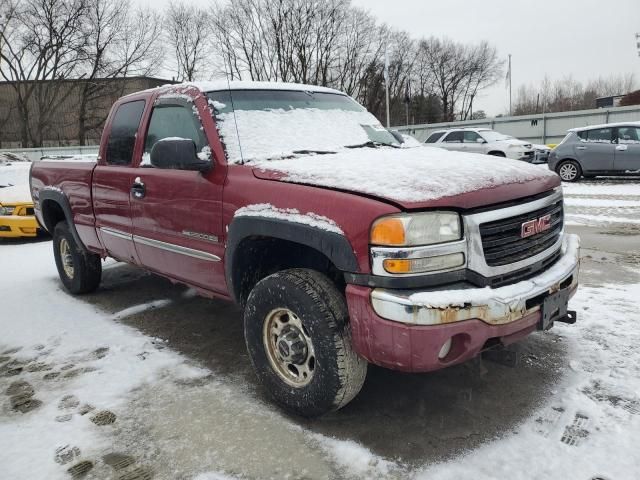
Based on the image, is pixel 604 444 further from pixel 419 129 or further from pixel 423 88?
pixel 423 88

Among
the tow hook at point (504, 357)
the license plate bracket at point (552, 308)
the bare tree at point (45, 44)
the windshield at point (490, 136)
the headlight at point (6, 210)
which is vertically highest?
the bare tree at point (45, 44)

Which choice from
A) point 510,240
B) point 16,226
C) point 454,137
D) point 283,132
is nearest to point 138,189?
point 283,132

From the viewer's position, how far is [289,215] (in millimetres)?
2578

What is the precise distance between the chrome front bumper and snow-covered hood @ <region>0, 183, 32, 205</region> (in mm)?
8554

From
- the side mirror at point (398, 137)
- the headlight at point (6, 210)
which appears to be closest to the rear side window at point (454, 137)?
the headlight at point (6, 210)

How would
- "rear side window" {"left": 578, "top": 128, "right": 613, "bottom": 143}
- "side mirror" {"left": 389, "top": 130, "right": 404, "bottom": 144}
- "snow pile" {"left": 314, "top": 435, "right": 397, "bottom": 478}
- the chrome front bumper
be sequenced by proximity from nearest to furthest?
the chrome front bumper
"snow pile" {"left": 314, "top": 435, "right": 397, "bottom": 478}
"side mirror" {"left": 389, "top": 130, "right": 404, "bottom": 144}
"rear side window" {"left": 578, "top": 128, "right": 613, "bottom": 143}

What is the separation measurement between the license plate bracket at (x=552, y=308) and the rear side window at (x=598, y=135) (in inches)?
502

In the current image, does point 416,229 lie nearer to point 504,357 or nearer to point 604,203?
point 504,357

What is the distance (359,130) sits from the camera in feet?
12.5

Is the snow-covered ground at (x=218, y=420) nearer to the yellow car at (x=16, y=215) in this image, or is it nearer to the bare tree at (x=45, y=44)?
the yellow car at (x=16, y=215)

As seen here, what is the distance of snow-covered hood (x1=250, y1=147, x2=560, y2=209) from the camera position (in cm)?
231

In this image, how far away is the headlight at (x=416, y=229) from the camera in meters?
2.24

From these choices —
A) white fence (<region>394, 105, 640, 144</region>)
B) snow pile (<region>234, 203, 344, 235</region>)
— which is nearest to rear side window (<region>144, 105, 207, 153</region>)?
snow pile (<region>234, 203, 344, 235</region>)

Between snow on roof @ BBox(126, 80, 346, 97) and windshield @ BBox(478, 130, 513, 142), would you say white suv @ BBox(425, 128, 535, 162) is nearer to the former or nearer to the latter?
windshield @ BBox(478, 130, 513, 142)
